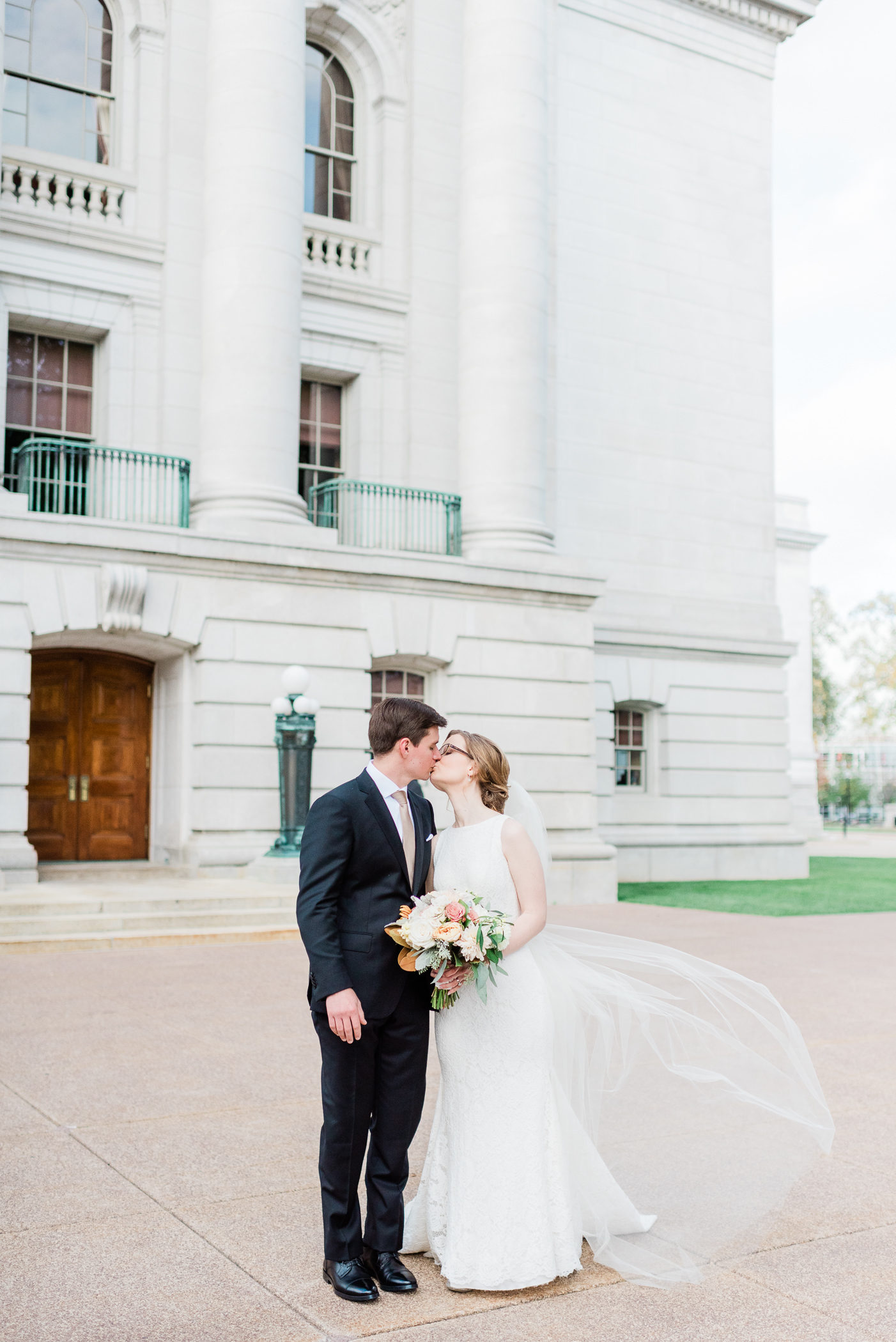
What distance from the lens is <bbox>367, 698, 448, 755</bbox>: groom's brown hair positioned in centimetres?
452

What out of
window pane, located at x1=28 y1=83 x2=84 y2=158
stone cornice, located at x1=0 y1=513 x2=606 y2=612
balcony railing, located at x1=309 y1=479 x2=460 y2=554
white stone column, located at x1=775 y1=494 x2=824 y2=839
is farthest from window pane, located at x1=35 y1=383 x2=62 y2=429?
white stone column, located at x1=775 y1=494 x2=824 y2=839

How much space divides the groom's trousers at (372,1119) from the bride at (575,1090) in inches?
6.4

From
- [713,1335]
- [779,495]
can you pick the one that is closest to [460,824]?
[713,1335]

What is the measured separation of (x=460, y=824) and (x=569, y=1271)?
1.60m

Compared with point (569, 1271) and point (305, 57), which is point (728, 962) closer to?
point (569, 1271)

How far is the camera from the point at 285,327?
746 inches

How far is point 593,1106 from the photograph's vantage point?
4.79m

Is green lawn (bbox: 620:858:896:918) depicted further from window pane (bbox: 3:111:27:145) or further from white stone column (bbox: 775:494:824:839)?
white stone column (bbox: 775:494:824:839)

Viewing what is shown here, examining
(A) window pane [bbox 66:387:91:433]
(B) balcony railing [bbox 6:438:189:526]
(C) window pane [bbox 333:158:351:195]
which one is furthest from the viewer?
(C) window pane [bbox 333:158:351:195]

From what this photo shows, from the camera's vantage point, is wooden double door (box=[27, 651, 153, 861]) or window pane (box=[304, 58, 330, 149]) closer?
wooden double door (box=[27, 651, 153, 861])

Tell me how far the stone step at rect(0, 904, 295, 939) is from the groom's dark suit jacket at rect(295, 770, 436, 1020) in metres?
9.65

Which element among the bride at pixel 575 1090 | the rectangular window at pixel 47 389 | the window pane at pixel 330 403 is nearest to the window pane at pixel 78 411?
the rectangular window at pixel 47 389

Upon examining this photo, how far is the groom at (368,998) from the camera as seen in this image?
4340 millimetres

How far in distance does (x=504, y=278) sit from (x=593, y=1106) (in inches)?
717
